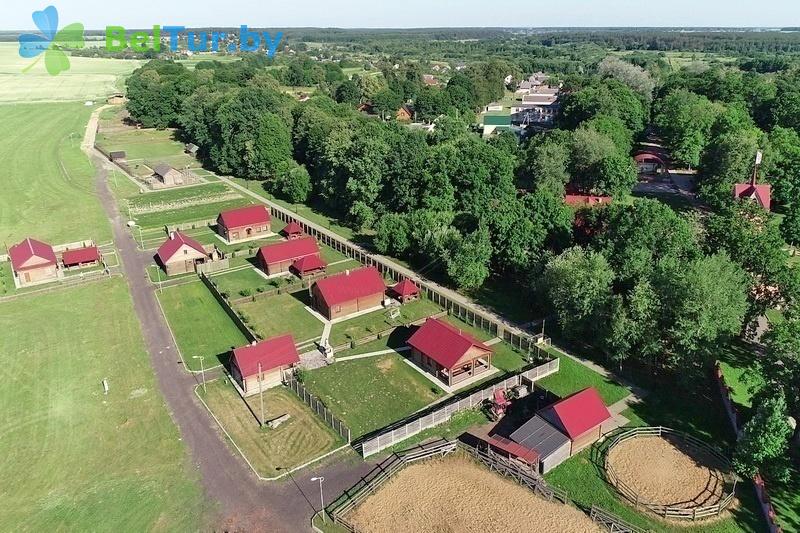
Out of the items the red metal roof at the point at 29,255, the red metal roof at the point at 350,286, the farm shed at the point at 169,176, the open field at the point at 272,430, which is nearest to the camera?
the open field at the point at 272,430

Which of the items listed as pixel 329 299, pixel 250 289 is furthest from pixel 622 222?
pixel 250 289

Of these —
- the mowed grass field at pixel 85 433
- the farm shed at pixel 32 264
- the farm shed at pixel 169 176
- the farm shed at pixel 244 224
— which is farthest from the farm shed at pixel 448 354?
the farm shed at pixel 169 176

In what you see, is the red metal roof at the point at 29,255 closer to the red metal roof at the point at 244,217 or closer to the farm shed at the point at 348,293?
Result: the red metal roof at the point at 244,217

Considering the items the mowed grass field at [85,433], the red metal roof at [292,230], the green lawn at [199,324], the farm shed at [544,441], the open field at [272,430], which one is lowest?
the mowed grass field at [85,433]

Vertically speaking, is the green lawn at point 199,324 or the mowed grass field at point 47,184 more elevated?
the mowed grass field at point 47,184

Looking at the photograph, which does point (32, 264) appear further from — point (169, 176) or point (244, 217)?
point (169, 176)

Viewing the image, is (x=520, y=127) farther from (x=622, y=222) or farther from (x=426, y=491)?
(x=426, y=491)

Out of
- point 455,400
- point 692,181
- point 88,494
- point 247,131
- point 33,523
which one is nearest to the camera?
point 33,523

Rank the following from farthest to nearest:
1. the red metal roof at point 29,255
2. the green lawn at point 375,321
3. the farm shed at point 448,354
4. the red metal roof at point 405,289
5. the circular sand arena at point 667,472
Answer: the red metal roof at point 29,255, the red metal roof at point 405,289, the green lawn at point 375,321, the farm shed at point 448,354, the circular sand arena at point 667,472

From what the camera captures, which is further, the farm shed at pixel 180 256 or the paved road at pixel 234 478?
the farm shed at pixel 180 256
